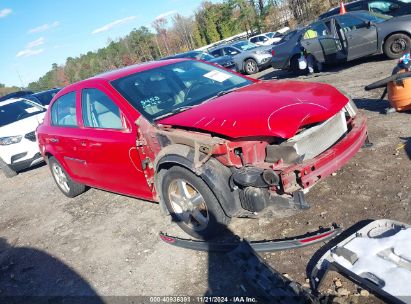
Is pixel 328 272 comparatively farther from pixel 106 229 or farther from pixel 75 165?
pixel 75 165

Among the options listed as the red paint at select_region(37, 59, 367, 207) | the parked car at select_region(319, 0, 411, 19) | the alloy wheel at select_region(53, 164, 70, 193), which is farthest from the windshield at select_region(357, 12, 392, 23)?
the alloy wheel at select_region(53, 164, 70, 193)

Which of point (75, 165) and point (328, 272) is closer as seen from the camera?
point (328, 272)

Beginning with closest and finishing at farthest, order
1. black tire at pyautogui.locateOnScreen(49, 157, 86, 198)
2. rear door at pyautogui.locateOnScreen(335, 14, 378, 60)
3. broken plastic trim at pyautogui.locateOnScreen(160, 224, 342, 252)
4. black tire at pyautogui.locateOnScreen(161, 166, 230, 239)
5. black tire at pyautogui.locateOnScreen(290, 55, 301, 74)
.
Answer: broken plastic trim at pyautogui.locateOnScreen(160, 224, 342, 252) < black tire at pyautogui.locateOnScreen(161, 166, 230, 239) < black tire at pyautogui.locateOnScreen(49, 157, 86, 198) < rear door at pyautogui.locateOnScreen(335, 14, 378, 60) < black tire at pyautogui.locateOnScreen(290, 55, 301, 74)

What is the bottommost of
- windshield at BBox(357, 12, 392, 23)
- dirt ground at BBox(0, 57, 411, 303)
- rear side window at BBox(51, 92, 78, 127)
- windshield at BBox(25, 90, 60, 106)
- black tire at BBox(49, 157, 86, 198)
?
dirt ground at BBox(0, 57, 411, 303)

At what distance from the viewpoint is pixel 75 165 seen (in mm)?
5129

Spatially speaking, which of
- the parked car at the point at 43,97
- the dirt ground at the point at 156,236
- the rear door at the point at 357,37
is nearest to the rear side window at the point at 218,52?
the parked car at the point at 43,97

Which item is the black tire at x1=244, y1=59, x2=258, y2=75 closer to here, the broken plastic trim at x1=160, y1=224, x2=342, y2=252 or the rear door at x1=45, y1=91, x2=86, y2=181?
the rear door at x1=45, y1=91, x2=86, y2=181

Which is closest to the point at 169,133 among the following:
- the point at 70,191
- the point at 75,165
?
the point at 75,165

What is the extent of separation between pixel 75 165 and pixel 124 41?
71.7m

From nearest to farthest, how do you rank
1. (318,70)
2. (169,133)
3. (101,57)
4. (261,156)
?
(261,156) → (169,133) → (318,70) → (101,57)

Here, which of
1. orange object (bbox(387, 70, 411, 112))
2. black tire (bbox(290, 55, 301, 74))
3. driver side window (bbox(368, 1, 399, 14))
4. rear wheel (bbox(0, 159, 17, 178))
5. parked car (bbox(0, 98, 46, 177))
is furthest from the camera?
black tire (bbox(290, 55, 301, 74))

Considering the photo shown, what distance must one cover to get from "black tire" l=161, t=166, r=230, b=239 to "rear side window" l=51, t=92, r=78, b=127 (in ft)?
5.73

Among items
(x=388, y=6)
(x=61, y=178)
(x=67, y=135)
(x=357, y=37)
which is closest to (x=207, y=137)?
(x=67, y=135)

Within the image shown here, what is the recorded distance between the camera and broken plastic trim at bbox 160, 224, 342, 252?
10.3 ft
